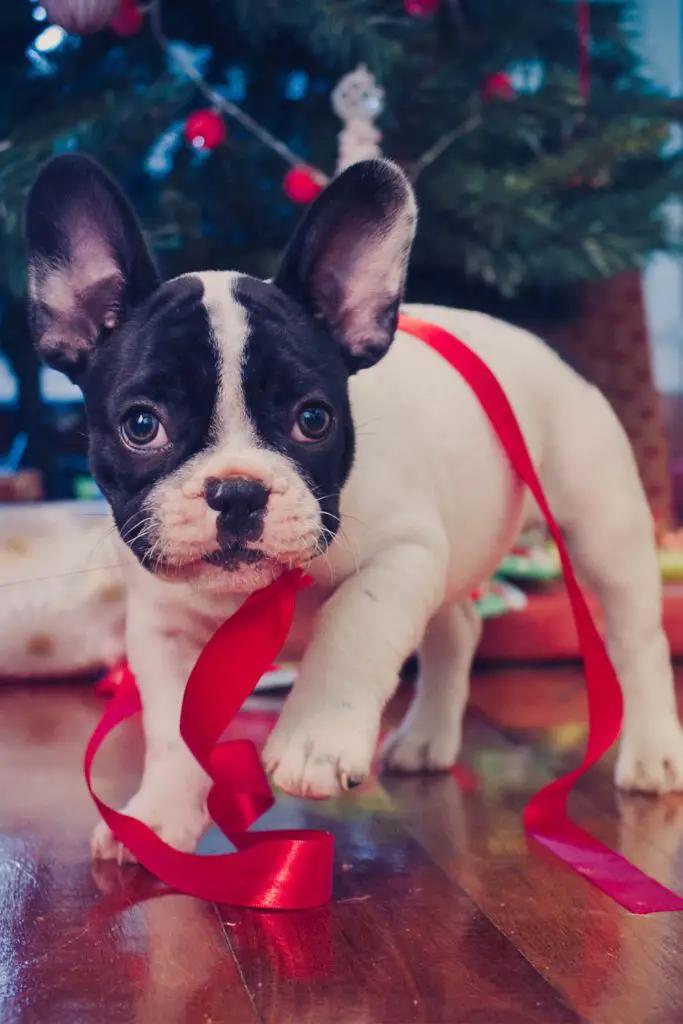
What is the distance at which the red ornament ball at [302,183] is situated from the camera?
270 centimetres

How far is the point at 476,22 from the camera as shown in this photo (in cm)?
319

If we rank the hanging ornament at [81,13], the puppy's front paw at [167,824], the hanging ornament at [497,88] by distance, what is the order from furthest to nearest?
the hanging ornament at [497,88] → the hanging ornament at [81,13] → the puppy's front paw at [167,824]

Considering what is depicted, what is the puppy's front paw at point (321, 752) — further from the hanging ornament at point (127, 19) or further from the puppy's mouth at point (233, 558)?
the hanging ornament at point (127, 19)

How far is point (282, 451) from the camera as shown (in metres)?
1.27

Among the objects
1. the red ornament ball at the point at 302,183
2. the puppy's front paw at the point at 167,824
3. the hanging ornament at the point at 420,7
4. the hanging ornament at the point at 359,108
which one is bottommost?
the puppy's front paw at the point at 167,824

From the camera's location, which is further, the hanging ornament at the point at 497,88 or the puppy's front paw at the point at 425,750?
the hanging ornament at the point at 497,88

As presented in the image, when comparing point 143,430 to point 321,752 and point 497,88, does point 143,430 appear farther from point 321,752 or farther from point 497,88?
point 497,88

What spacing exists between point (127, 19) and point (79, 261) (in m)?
1.56

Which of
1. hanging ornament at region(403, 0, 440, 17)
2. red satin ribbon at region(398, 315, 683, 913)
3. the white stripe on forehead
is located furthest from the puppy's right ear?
hanging ornament at region(403, 0, 440, 17)

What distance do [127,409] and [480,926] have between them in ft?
2.14

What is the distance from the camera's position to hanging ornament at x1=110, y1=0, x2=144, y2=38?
268 cm

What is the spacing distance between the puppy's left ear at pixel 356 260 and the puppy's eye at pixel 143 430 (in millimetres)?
252

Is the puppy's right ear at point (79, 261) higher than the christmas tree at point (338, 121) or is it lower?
lower

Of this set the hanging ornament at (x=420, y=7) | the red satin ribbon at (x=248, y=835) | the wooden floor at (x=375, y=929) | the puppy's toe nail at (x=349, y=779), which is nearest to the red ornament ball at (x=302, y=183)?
the hanging ornament at (x=420, y=7)
